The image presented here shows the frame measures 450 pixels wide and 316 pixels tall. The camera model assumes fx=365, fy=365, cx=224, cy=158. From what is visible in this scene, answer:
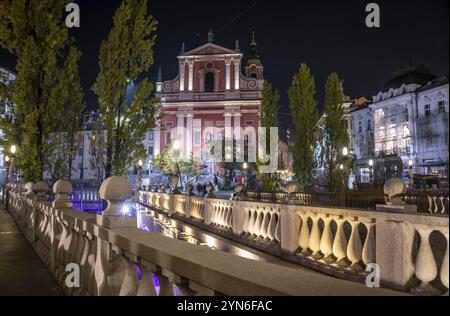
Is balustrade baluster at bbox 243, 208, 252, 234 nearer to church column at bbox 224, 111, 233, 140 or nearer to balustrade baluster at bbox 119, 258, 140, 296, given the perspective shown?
balustrade baluster at bbox 119, 258, 140, 296

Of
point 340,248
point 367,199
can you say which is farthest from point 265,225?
point 367,199

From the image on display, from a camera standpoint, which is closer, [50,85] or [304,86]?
[50,85]

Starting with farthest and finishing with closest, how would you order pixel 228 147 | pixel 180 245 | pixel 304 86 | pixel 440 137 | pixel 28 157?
pixel 228 147 → pixel 304 86 → pixel 28 157 → pixel 180 245 → pixel 440 137

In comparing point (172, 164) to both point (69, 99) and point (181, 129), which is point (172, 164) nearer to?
point (181, 129)

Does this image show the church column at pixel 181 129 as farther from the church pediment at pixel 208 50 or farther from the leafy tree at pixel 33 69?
the leafy tree at pixel 33 69

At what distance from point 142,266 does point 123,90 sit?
575 inches

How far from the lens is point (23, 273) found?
5.76 m

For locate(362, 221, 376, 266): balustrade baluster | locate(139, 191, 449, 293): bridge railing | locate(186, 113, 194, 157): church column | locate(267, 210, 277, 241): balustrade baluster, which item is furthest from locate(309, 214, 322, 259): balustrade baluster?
locate(186, 113, 194, 157): church column

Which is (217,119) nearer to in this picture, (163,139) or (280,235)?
(163,139)

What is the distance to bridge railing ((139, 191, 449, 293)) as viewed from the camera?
4145mm

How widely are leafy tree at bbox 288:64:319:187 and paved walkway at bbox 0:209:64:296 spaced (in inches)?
923
